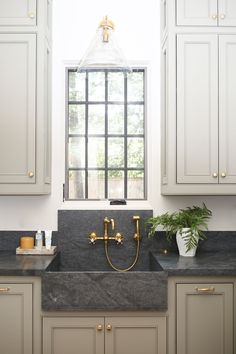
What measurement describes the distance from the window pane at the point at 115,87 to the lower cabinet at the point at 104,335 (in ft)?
5.82

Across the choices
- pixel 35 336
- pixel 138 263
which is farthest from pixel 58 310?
pixel 138 263

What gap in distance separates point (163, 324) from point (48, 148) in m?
1.46

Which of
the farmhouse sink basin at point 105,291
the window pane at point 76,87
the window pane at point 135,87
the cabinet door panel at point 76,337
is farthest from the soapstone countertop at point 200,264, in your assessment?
the window pane at point 76,87

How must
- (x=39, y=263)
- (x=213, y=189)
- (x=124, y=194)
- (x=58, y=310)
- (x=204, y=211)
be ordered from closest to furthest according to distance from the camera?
(x=58, y=310) → (x=39, y=263) → (x=213, y=189) → (x=204, y=211) → (x=124, y=194)

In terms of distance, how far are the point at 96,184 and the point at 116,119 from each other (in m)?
0.55

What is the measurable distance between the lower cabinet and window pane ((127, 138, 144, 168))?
1338 millimetres

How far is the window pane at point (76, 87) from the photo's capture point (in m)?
3.65

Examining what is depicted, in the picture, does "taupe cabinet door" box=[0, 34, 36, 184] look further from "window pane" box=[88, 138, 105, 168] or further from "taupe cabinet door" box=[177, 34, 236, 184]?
"taupe cabinet door" box=[177, 34, 236, 184]

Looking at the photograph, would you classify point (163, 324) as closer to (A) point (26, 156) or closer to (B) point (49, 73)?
(A) point (26, 156)

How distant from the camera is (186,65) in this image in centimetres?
313

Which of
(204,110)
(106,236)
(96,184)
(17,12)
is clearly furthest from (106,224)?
(17,12)

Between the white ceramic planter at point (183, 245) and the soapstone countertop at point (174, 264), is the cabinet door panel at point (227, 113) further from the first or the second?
the soapstone countertop at point (174, 264)

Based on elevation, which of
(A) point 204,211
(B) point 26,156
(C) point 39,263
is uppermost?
(B) point 26,156

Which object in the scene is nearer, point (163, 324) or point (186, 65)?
point (163, 324)
